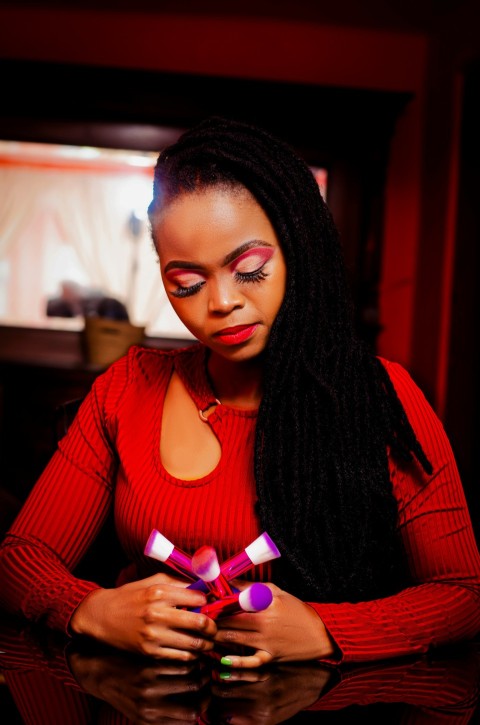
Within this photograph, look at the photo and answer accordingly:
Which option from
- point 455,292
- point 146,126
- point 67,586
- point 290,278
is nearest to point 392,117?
point 455,292

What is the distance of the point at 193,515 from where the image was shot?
116cm

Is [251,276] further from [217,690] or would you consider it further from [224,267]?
[217,690]

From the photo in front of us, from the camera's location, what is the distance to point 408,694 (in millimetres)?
852

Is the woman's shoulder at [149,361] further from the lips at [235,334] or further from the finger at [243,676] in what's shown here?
the finger at [243,676]

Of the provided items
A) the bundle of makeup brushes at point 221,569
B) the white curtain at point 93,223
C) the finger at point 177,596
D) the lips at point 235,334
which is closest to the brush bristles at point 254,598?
the bundle of makeup brushes at point 221,569

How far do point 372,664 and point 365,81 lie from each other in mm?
3482

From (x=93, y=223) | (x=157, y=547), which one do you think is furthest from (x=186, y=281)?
(x=93, y=223)

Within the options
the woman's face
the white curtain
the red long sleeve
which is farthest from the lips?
the white curtain

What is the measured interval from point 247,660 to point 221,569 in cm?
11

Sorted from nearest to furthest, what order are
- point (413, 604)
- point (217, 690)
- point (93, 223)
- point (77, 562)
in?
point (217, 690) < point (413, 604) < point (77, 562) < point (93, 223)

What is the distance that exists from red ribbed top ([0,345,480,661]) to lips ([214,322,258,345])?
0.19 metres

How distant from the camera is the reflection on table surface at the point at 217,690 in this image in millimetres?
768

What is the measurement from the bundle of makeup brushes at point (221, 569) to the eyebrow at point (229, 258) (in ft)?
1.28

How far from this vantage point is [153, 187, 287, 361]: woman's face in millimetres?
1099
